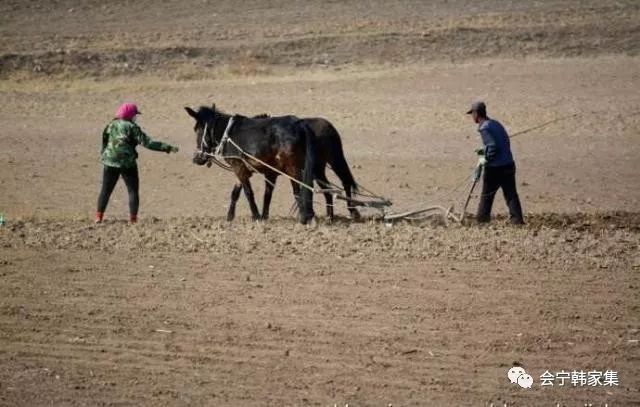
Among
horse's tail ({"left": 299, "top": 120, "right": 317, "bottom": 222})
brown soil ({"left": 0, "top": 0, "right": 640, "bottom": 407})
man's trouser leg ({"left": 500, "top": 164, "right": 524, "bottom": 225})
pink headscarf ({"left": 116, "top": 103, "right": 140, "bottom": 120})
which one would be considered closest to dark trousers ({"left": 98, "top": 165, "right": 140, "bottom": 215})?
brown soil ({"left": 0, "top": 0, "right": 640, "bottom": 407})

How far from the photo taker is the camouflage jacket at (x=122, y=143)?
1299 centimetres

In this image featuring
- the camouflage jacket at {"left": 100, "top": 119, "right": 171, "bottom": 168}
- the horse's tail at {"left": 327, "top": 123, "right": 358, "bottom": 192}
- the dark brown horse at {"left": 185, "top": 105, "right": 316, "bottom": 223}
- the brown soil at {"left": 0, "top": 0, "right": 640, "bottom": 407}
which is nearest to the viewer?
the brown soil at {"left": 0, "top": 0, "right": 640, "bottom": 407}

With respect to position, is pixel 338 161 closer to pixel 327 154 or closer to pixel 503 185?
pixel 327 154

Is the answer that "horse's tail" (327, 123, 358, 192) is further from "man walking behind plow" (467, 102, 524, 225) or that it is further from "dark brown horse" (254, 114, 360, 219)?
"man walking behind plow" (467, 102, 524, 225)

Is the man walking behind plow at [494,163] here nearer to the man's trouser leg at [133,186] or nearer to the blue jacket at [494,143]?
the blue jacket at [494,143]

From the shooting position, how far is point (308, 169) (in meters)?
13.0

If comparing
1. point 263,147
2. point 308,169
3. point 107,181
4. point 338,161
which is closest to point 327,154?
point 338,161

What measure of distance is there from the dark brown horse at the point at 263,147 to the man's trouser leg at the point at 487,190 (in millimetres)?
2095

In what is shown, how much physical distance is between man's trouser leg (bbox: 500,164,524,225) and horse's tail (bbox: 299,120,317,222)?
2.32 meters

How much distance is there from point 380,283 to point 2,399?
4.06m

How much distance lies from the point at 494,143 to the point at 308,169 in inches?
89.8

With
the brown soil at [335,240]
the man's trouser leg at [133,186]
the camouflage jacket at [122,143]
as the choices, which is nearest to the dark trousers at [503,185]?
the brown soil at [335,240]

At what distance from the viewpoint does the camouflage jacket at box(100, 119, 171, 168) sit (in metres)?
13.0

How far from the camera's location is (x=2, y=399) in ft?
27.2
